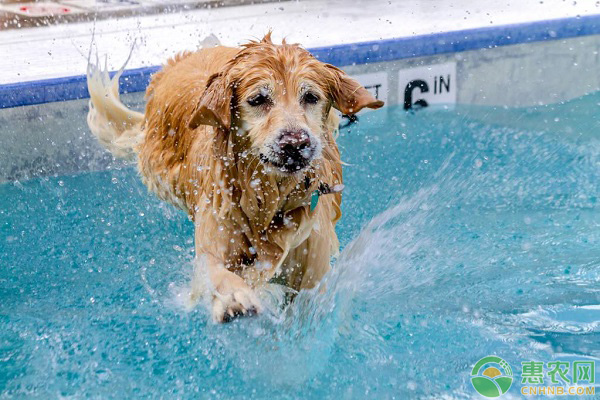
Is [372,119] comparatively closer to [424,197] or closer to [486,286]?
[424,197]

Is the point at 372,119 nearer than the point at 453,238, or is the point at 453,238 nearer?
the point at 453,238

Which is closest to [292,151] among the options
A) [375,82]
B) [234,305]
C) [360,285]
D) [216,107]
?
[216,107]

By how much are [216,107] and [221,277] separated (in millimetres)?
621

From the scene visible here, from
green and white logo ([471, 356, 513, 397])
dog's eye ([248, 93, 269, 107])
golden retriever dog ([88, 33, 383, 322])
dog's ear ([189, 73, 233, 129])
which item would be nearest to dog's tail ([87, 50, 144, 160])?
golden retriever dog ([88, 33, 383, 322])

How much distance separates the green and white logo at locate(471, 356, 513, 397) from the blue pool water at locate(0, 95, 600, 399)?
0.04m

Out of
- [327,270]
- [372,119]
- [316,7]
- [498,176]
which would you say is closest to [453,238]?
[498,176]

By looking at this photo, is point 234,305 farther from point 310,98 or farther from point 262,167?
point 310,98

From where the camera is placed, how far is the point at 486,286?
12.2 ft

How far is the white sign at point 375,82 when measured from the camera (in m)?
5.17

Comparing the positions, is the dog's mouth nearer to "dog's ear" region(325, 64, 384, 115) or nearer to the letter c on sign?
"dog's ear" region(325, 64, 384, 115)

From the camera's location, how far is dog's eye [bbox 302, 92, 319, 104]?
2.74 metres

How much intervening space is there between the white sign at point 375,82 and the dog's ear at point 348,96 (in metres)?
2.34

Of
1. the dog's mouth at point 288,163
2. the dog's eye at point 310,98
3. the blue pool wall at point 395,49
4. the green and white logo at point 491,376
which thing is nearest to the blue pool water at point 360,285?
the green and white logo at point 491,376

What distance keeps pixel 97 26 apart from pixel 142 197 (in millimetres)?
2245
